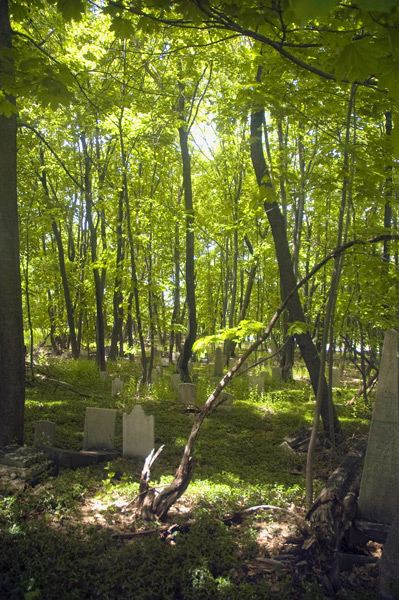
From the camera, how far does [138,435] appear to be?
21.3 ft

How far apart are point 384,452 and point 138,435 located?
12.0ft

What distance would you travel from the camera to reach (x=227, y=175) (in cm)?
1867

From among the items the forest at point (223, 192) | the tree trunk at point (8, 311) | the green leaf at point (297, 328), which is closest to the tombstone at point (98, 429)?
the forest at point (223, 192)

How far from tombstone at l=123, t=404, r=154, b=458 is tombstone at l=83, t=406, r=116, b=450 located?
0.85ft

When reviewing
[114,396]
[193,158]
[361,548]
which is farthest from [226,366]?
[361,548]

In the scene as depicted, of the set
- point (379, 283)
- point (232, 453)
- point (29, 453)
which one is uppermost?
point (379, 283)

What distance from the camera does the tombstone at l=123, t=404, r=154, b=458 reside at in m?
6.44

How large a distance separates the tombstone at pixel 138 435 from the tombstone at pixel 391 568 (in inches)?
154

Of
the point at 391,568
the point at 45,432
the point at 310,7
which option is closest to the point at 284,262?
the point at 45,432

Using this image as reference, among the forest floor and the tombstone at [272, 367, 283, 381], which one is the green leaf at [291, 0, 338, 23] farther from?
the tombstone at [272, 367, 283, 381]

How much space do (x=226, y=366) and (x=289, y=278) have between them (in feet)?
35.3

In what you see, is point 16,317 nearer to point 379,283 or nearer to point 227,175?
point 379,283

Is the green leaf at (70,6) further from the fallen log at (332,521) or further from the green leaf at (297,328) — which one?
the fallen log at (332,521)

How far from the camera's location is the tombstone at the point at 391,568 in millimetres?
2924
